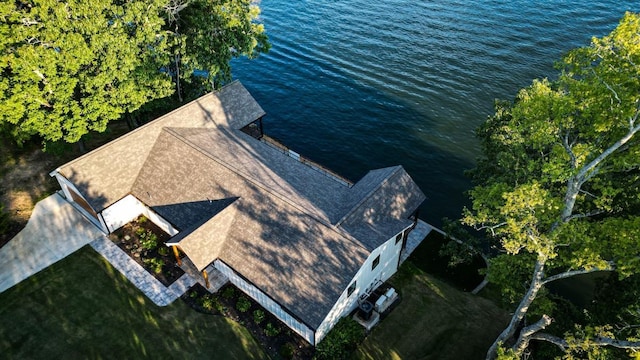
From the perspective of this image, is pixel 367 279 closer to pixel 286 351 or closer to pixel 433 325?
pixel 433 325

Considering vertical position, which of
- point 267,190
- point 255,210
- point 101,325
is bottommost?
point 101,325

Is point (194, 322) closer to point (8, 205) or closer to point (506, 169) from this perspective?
point (8, 205)

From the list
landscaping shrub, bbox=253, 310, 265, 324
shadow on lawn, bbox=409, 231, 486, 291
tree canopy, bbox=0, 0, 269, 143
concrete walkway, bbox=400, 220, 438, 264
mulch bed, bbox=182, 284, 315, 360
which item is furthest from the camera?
concrete walkway, bbox=400, 220, 438, 264

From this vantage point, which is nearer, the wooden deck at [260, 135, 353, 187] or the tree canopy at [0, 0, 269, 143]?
the tree canopy at [0, 0, 269, 143]

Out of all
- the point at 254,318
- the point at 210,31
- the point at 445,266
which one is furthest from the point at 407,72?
the point at 254,318

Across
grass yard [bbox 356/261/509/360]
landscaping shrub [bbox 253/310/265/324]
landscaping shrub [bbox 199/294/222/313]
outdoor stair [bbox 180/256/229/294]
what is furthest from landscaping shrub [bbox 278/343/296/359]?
outdoor stair [bbox 180/256/229/294]

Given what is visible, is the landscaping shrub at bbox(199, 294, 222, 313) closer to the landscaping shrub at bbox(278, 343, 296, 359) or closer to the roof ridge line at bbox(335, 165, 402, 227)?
the landscaping shrub at bbox(278, 343, 296, 359)
